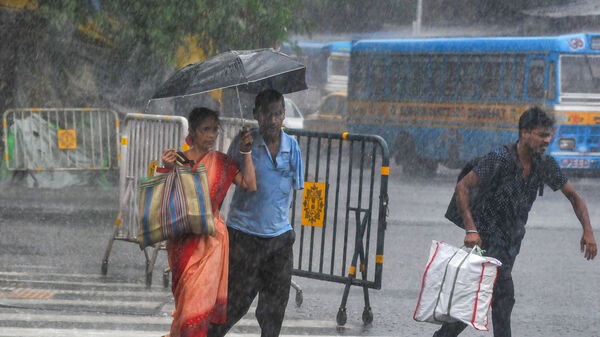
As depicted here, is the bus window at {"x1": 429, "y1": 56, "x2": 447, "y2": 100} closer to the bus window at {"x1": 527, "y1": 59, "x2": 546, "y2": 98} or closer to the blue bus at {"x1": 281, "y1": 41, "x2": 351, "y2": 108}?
the bus window at {"x1": 527, "y1": 59, "x2": 546, "y2": 98}

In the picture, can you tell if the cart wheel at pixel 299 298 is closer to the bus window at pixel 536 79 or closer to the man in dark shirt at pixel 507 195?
the man in dark shirt at pixel 507 195

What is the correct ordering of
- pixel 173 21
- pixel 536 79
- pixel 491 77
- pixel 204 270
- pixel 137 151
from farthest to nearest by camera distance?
pixel 491 77 < pixel 536 79 < pixel 173 21 < pixel 137 151 < pixel 204 270

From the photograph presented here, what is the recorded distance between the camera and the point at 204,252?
5.57 metres

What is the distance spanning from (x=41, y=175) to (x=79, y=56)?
1.92m

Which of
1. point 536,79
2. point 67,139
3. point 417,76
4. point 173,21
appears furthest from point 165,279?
point 417,76

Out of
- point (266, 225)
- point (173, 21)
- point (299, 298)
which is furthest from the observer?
point (173, 21)

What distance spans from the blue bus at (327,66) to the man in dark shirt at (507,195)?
27.6 m

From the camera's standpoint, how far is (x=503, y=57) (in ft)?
69.1

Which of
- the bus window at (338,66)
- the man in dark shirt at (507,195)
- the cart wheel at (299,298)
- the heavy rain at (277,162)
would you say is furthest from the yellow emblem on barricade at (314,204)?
the bus window at (338,66)

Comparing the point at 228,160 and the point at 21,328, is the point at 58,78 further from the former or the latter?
the point at 228,160

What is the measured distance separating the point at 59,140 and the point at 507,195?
9.63 meters

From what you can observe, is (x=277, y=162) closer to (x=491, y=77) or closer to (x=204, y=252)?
(x=204, y=252)

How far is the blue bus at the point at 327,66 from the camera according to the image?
34594mm

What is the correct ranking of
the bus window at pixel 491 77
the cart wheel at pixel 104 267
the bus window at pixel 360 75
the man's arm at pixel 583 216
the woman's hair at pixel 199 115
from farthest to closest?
the bus window at pixel 360 75 < the bus window at pixel 491 77 < the cart wheel at pixel 104 267 < the man's arm at pixel 583 216 < the woman's hair at pixel 199 115
